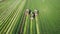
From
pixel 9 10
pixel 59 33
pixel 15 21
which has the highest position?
pixel 9 10

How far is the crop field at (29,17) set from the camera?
3.36 ft

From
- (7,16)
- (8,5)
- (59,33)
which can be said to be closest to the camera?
(59,33)

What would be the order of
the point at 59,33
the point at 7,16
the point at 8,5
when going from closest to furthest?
1. the point at 59,33
2. the point at 7,16
3. the point at 8,5

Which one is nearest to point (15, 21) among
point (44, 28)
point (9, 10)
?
point (9, 10)

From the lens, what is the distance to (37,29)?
1.03 metres

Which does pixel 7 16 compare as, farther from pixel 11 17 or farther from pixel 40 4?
pixel 40 4

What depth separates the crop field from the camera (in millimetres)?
1025

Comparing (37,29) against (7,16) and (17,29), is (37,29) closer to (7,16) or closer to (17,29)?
(17,29)

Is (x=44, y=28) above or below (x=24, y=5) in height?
below

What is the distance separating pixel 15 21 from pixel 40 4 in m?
0.34

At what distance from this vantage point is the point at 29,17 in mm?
1122

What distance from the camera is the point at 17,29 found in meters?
1.03

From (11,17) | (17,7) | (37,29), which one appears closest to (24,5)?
(17,7)

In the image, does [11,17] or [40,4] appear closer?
[11,17]
